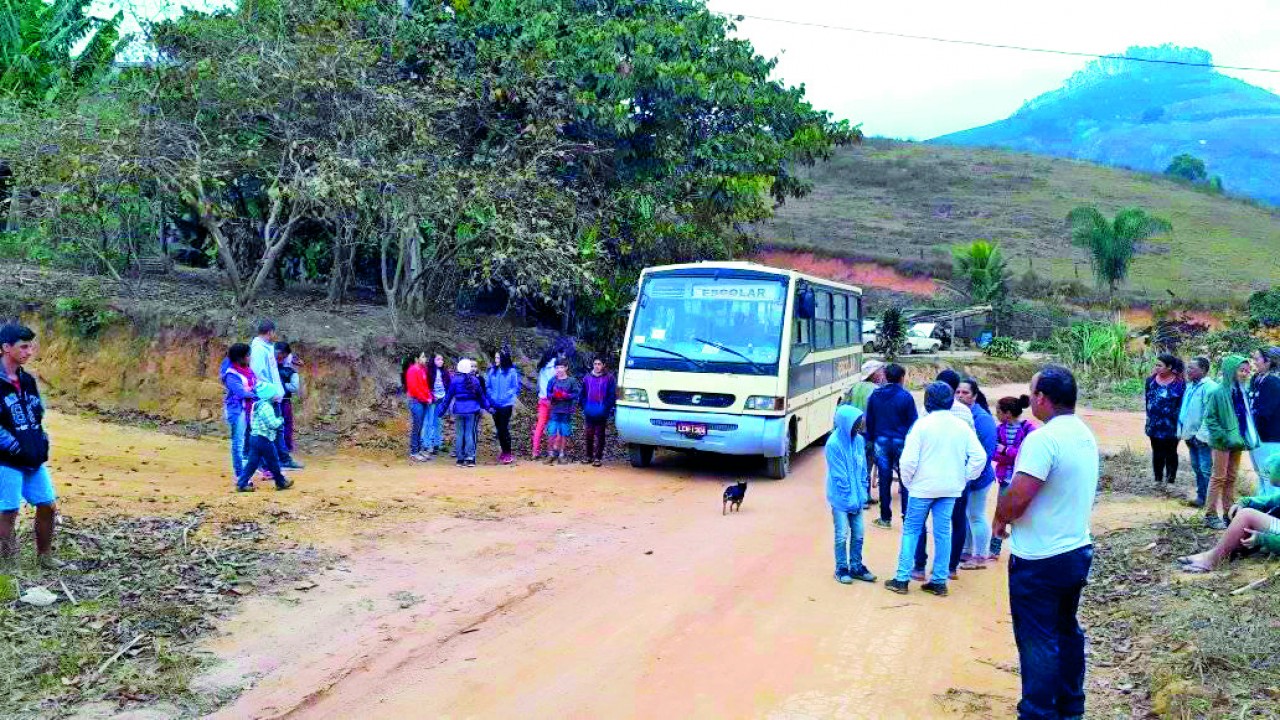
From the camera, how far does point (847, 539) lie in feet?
28.5

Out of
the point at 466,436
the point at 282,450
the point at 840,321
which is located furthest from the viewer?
the point at 840,321

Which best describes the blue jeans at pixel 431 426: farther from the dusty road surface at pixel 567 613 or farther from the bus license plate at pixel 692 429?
the bus license plate at pixel 692 429

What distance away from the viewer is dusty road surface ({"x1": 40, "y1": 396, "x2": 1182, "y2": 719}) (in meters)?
5.98

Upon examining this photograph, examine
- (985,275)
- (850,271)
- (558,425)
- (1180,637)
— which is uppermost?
(850,271)

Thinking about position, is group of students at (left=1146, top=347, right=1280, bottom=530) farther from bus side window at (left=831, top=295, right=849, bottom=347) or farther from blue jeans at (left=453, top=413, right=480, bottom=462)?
blue jeans at (left=453, top=413, right=480, bottom=462)

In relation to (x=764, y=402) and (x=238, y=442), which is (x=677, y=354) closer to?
(x=764, y=402)

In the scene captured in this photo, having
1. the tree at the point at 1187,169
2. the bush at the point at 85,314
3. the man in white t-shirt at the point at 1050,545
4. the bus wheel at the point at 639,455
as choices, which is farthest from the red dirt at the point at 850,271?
the man in white t-shirt at the point at 1050,545

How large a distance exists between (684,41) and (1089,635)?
14.2 metres

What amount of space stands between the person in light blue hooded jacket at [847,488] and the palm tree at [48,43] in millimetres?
16325

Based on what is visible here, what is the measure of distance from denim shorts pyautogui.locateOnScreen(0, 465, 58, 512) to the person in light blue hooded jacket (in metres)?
5.72

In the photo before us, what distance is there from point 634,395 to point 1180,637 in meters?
8.21

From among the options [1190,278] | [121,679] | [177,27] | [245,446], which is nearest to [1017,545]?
[121,679]

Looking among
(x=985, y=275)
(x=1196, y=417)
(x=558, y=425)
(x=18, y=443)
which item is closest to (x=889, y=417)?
(x=1196, y=417)

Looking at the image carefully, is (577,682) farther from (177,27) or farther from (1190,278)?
(1190,278)
